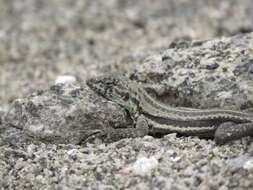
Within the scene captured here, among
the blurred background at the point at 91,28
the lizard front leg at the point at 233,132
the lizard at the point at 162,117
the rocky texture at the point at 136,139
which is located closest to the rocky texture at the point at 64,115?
the rocky texture at the point at 136,139

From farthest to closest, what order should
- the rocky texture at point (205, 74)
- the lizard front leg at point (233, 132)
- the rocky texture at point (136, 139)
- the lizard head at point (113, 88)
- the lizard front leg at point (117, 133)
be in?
the lizard head at point (113, 88), the rocky texture at point (205, 74), the lizard front leg at point (117, 133), the lizard front leg at point (233, 132), the rocky texture at point (136, 139)

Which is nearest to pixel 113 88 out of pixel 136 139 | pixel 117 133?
pixel 117 133

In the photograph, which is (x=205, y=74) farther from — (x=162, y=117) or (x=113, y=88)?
(x=113, y=88)

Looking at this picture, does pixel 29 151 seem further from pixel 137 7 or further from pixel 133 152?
pixel 137 7

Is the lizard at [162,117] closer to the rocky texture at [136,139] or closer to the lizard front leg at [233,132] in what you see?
the lizard front leg at [233,132]

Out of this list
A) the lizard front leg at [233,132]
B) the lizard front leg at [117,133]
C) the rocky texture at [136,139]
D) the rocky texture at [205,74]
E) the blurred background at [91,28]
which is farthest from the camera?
the blurred background at [91,28]

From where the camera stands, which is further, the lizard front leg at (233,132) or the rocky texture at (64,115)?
the rocky texture at (64,115)

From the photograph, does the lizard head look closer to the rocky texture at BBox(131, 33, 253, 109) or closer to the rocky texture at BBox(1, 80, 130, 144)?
the rocky texture at BBox(1, 80, 130, 144)
